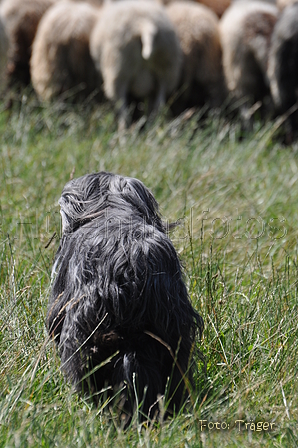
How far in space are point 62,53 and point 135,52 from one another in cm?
110

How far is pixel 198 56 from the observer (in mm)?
7184

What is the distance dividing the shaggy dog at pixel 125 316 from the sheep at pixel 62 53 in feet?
16.7

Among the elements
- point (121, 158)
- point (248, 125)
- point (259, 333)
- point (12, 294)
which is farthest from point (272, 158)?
point (12, 294)

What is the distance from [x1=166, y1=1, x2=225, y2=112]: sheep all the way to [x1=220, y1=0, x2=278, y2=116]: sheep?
17 cm

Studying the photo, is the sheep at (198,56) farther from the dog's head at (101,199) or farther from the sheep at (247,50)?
the dog's head at (101,199)

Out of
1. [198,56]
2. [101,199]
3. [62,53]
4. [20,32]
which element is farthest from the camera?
[20,32]

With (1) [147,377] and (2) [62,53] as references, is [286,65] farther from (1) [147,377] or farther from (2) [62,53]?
(1) [147,377]

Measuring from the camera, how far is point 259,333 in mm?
2537

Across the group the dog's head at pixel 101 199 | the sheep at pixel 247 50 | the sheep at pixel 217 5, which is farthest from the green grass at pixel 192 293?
the sheep at pixel 217 5

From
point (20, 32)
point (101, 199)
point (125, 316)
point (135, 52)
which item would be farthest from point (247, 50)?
point (125, 316)

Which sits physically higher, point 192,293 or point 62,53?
point 62,53

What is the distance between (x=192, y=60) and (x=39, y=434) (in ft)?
20.2

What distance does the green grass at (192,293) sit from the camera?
1908mm

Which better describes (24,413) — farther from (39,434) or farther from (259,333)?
(259,333)
